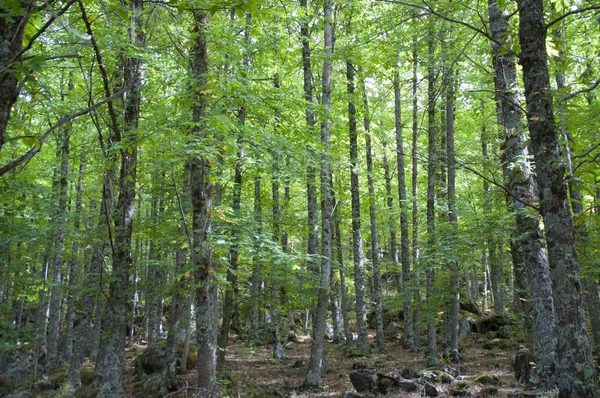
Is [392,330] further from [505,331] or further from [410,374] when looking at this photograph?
[410,374]

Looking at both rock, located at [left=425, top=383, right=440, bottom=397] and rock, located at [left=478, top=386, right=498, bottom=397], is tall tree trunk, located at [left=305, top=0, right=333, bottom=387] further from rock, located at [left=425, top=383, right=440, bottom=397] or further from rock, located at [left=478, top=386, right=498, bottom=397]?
rock, located at [left=478, top=386, right=498, bottom=397]

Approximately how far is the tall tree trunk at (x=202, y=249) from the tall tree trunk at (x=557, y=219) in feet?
15.3

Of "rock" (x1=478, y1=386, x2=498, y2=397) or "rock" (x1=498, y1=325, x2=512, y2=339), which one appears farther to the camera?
"rock" (x1=498, y1=325, x2=512, y2=339)

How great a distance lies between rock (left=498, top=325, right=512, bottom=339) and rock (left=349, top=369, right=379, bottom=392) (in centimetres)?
1136

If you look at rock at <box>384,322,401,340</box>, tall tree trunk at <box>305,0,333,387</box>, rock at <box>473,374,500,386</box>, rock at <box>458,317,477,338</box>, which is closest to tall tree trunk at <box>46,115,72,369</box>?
tall tree trunk at <box>305,0,333,387</box>

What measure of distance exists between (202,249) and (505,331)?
17278 mm

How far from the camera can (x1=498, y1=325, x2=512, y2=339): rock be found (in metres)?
18.4

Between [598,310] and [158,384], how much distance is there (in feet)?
46.5

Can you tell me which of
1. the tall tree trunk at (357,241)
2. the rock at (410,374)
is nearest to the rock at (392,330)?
the tall tree trunk at (357,241)

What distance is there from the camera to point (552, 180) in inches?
155

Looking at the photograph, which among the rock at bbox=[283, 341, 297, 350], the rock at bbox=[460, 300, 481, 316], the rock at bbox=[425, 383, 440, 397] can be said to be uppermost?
the rock at bbox=[460, 300, 481, 316]

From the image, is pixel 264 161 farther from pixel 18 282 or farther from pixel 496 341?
pixel 496 341

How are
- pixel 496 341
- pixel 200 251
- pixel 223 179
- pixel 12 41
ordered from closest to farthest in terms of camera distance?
pixel 12 41, pixel 200 251, pixel 223 179, pixel 496 341

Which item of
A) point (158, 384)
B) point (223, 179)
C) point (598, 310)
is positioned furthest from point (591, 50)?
point (158, 384)
